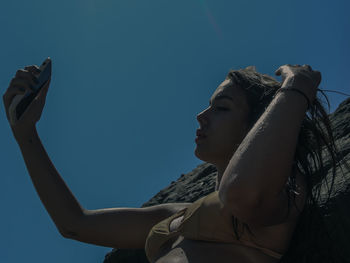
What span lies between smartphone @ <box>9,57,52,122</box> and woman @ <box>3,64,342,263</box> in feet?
0.16

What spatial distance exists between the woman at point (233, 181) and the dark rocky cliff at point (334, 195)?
863mm

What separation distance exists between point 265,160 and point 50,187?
2.12 metres

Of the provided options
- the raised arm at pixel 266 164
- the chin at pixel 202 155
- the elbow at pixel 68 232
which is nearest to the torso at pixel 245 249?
the raised arm at pixel 266 164

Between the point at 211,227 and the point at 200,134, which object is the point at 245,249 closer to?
the point at 211,227

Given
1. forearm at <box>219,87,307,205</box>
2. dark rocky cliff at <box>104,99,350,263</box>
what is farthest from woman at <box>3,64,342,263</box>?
dark rocky cliff at <box>104,99,350,263</box>

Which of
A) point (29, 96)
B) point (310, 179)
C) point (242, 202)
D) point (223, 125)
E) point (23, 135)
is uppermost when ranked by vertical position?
point (29, 96)

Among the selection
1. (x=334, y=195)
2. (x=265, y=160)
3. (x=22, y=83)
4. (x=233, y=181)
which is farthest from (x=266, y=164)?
(x=22, y=83)

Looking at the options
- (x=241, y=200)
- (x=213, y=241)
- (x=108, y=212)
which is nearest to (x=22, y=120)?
(x=108, y=212)

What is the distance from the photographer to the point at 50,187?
130 inches

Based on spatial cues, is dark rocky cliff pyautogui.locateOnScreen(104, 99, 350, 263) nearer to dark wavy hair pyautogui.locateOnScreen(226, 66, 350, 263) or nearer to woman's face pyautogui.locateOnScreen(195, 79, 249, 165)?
dark wavy hair pyautogui.locateOnScreen(226, 66, 350, 263)

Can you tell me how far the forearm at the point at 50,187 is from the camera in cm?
330

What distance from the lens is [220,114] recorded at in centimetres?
299

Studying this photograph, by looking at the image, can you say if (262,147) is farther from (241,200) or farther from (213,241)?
(213,241)

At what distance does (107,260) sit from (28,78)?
194 inches
